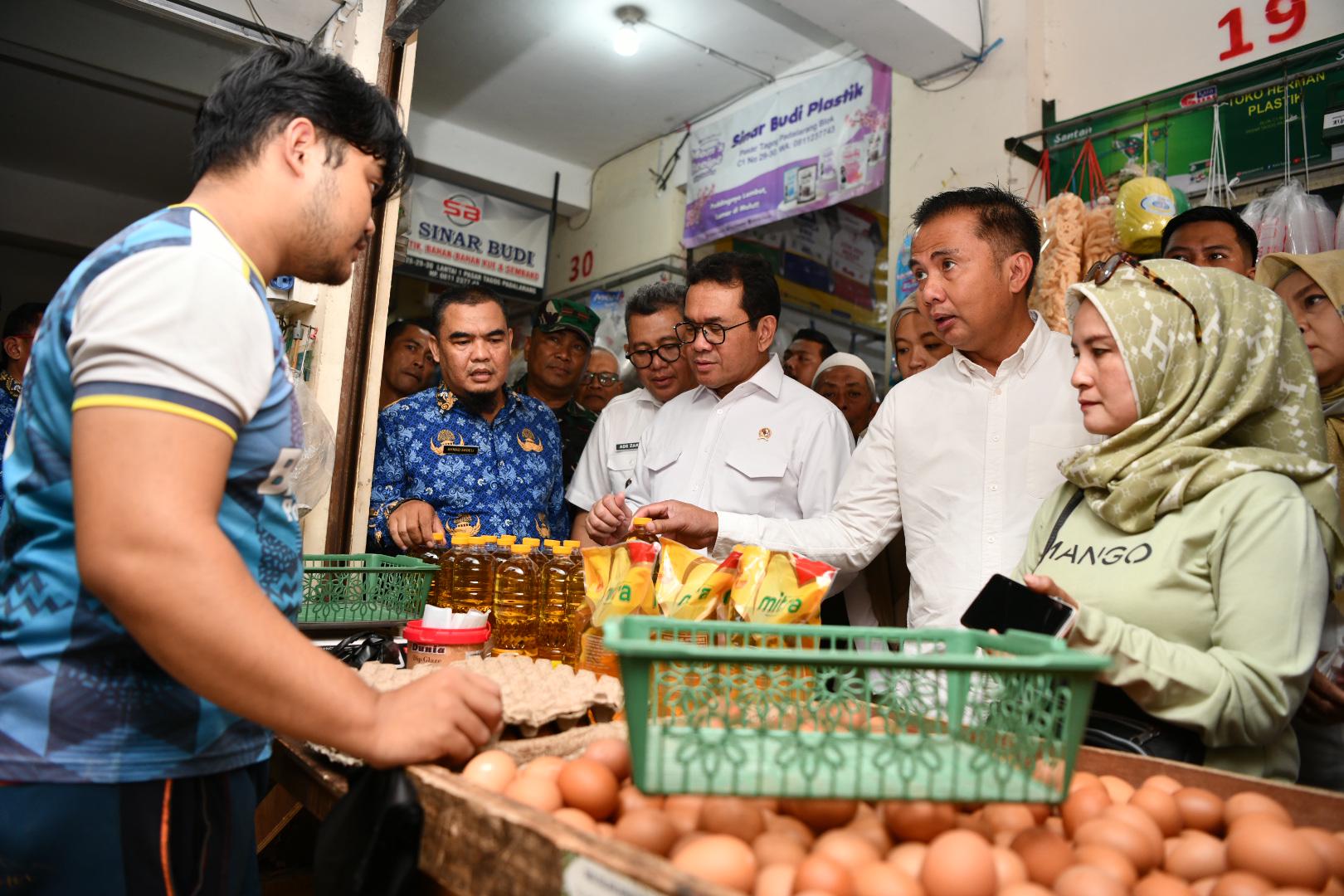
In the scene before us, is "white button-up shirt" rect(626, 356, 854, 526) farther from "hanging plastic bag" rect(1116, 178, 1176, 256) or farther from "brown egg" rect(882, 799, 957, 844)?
"brown egg" rect(882, 799, 957, 844)

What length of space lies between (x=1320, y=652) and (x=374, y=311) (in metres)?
2.83

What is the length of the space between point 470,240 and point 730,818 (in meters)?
5.58

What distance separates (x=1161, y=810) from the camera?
109 centimetres

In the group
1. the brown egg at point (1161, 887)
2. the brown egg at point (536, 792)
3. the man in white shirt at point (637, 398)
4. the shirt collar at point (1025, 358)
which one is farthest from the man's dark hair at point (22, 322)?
the brown egg at point (1161, 887)

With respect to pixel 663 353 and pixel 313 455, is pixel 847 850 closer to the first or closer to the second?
pixel 313 455

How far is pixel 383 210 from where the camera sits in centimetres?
311

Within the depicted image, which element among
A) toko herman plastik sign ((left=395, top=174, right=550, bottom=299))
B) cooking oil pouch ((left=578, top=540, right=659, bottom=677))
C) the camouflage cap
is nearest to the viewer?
cooking oil pouch ((left=578, top=540, right=659, bottom=677))

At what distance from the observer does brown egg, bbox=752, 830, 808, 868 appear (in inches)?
36.9

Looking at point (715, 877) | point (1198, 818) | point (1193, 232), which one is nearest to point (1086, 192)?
point (1193, 232)

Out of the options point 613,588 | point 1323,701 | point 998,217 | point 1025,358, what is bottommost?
point 1323,701

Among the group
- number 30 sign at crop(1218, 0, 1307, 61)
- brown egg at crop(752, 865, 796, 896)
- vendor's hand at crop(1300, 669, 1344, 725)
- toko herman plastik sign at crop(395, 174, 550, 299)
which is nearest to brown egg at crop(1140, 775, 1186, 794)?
brown egg at crop(752, 865, 796, 896)

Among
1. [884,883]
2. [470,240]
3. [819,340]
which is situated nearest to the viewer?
[884,883]

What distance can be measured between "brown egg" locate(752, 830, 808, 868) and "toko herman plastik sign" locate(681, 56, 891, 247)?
399 cm

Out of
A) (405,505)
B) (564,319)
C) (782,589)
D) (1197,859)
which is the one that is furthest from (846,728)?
(564,319)
